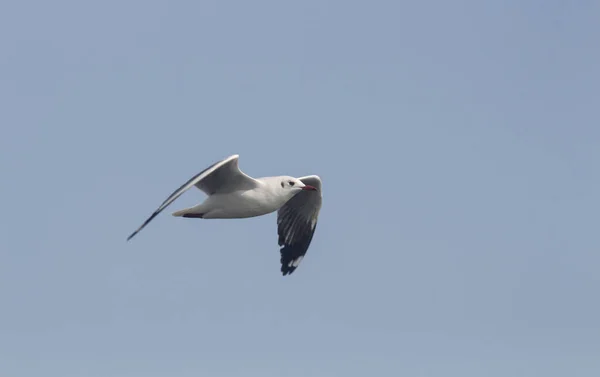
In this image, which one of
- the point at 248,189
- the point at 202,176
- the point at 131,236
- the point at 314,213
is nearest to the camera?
the point at 131,236

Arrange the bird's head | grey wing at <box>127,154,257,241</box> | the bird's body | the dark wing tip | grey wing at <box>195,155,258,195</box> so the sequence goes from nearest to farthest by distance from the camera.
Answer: grey wing at <box>127,154,257,241</box> < grey wing at <box>195,155,258,195</box> < the bird's body < the bird's head < the dark wing tip

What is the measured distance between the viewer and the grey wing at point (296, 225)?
88.2 feet

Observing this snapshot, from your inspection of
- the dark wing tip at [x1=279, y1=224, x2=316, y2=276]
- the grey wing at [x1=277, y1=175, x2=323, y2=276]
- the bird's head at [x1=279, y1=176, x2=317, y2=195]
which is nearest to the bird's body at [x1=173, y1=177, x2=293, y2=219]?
the bird's head at [x1=279, y1=176, x2=317, y2=195]

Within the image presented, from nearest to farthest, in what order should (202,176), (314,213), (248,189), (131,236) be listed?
(131,236) < (202,176) < (248,189) < (314,213)

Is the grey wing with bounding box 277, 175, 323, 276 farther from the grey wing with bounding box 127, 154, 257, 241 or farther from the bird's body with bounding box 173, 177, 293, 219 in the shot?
the grey wing with bounding box 127, 154, 257, 241

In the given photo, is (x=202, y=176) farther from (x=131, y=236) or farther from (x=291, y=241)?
(x=291, y=241)

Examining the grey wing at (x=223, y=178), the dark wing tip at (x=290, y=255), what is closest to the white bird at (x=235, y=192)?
the grey wing at (x=223, y=178)

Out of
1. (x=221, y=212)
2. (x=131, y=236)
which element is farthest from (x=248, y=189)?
(x=131, y=236)

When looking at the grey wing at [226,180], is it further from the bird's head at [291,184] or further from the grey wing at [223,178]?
the bird's head at [291,184]

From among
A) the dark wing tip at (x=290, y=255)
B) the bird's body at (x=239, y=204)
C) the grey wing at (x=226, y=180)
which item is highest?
the grey wing at (x=226, y=180)

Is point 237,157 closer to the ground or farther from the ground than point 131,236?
farther from the ground

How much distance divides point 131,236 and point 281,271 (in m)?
8.24

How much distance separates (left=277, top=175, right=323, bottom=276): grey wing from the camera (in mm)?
26875

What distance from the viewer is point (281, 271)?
27.6 m
